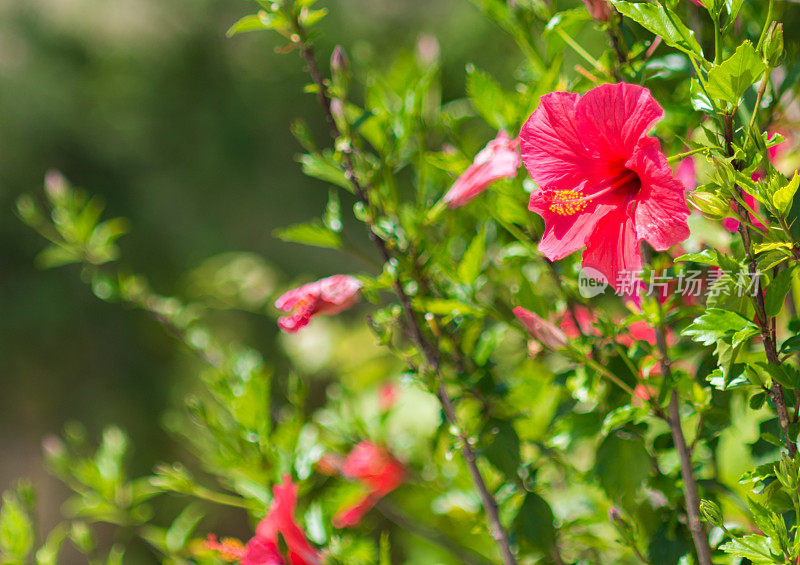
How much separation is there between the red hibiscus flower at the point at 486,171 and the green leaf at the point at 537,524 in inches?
8.5

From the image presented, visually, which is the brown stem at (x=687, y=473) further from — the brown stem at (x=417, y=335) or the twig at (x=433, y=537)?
the twig at (x=433, y=537)

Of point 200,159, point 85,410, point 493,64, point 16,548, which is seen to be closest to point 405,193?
point 493,64

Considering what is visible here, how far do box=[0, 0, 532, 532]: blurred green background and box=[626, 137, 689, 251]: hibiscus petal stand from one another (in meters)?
1.40

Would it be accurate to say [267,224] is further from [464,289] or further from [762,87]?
[762,87]

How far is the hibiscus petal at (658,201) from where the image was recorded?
36 centimetres

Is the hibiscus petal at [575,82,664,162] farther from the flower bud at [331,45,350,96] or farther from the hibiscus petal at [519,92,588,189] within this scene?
the flower bud at [331,45,350,96]

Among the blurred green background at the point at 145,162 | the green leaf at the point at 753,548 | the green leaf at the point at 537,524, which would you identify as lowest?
the blurred green background at the point at 145,162

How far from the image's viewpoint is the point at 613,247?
0.40 meters

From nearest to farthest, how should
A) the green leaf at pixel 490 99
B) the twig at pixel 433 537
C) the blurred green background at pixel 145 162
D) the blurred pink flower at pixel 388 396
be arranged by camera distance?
the green leaf at pixel 490 99 → the twig at pixel 433 537 → the blurred pink flower at pixel 388 396 → the blurred green background at pixel 145 162

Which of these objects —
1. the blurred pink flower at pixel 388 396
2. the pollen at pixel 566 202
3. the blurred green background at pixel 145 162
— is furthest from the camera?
the blurred green background at pixel 145 162

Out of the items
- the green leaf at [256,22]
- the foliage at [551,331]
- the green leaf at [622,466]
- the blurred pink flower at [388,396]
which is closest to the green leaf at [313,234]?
the foliage at [551,331]

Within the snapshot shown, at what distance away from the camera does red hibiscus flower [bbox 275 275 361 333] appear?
1.51ft

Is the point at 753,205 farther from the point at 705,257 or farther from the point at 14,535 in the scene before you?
the point at 14,535

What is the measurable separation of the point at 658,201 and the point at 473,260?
0.14 m
